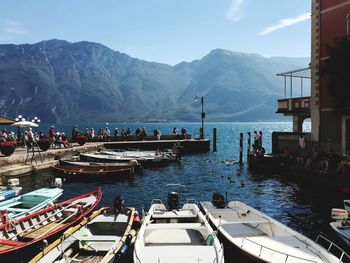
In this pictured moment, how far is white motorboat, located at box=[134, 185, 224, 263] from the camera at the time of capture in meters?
10.1

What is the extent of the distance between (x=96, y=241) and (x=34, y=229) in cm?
325

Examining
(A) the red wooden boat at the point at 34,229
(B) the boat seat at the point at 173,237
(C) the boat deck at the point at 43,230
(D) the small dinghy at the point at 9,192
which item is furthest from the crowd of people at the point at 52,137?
(B) the boat seat at the point at 173,237

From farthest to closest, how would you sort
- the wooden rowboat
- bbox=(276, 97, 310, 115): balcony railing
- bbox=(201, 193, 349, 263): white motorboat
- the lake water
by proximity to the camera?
1. bbox=(276, 97, 310, 115): balcony railing
2. the wooden rowboat
3. the lake water
4. bbox=(201, 193, 349, 263): white motorboat

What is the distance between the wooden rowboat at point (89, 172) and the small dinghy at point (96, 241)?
14.2 meters

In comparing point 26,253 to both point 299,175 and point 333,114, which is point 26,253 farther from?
point 333,114

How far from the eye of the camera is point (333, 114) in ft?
93.1

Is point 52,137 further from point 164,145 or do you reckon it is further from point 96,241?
point 96,241

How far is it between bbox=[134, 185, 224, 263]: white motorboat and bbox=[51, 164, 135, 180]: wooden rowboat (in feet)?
49.1

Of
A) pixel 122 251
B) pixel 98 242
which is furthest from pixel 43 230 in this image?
pixel 122 251

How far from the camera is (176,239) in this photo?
11.9 metres

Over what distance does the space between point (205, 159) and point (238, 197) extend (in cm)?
2152

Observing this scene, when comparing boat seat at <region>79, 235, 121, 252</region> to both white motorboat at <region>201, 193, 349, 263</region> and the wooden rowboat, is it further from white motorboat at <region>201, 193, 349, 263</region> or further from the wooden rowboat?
the wooden rowboat

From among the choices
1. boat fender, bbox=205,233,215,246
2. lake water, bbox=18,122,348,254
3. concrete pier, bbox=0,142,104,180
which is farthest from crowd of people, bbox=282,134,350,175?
concrete pier, bbox=0,142,104,180

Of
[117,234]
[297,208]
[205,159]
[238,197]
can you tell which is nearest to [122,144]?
[205,159]
